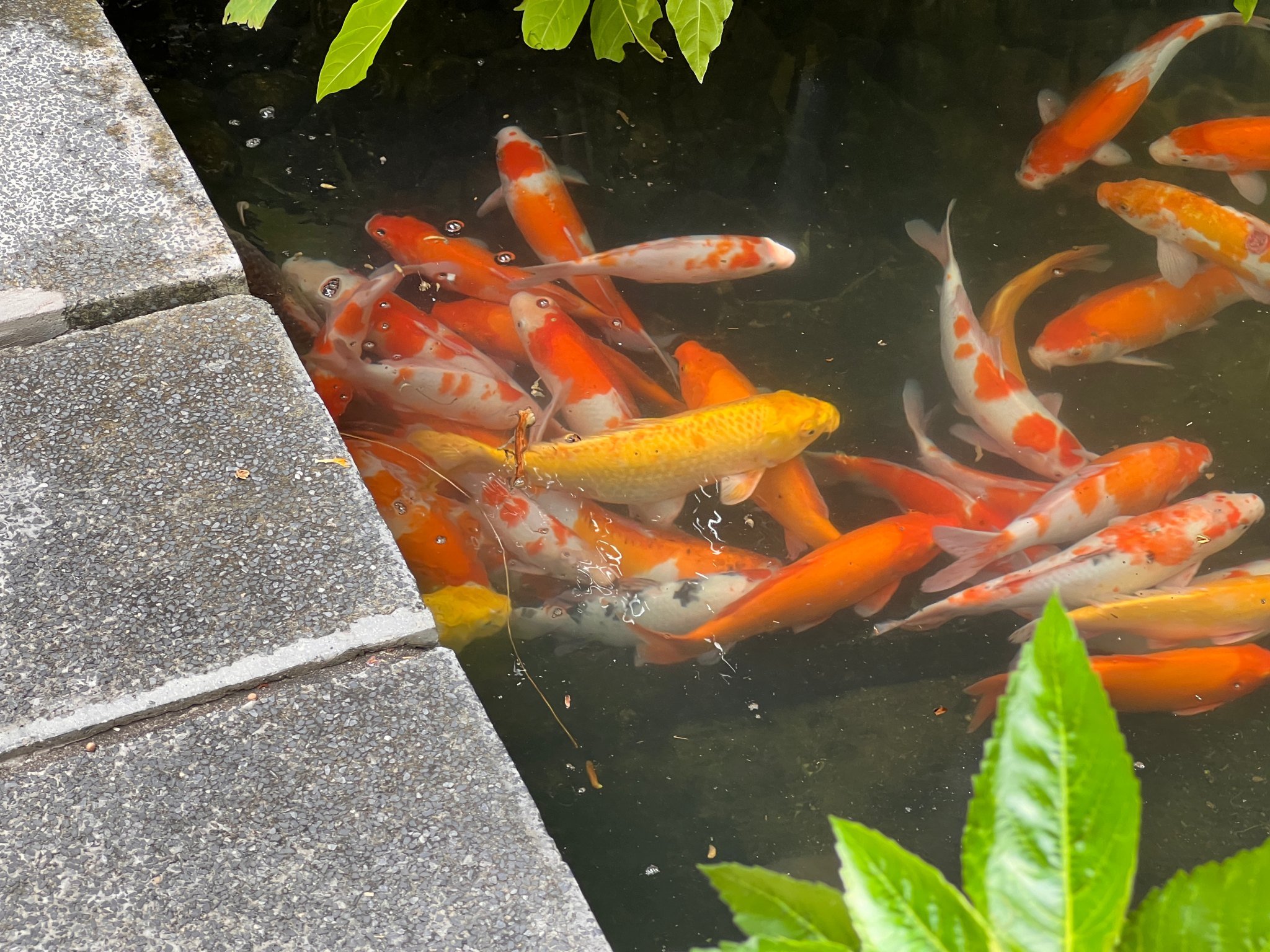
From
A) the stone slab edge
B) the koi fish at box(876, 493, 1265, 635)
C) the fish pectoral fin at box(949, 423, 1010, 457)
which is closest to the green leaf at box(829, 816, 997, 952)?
the stone slab edge

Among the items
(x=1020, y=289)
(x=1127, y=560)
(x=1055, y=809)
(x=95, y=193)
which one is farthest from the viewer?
(x=1020, y=289)

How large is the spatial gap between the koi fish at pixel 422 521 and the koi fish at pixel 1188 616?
1.13 metres

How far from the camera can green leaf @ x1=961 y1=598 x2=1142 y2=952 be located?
0.41 metres

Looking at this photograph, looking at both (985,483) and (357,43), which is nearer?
(357,43)

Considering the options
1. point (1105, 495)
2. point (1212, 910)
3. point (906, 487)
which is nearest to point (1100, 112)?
point (1105, 495)

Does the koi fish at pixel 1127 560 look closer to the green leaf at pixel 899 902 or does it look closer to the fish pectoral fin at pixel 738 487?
the fish pectoral fin at pixel 738 487

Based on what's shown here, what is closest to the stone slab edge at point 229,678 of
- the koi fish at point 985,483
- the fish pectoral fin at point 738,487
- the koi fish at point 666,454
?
the koi fish at point 666,454

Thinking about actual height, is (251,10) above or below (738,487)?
above

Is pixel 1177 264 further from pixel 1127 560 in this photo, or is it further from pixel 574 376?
pixel 574 376

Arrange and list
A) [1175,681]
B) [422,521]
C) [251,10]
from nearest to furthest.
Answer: [251,10], [1175,681], [422,521]

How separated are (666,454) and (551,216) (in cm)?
89

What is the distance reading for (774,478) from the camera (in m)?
2.34

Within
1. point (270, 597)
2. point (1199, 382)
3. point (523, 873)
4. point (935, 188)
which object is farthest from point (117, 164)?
point (1199, 382)

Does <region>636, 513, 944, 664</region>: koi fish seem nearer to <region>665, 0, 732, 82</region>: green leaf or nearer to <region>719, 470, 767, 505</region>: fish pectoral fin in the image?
<region>719, 470, 767, 505</region>: fish pectoral fin
